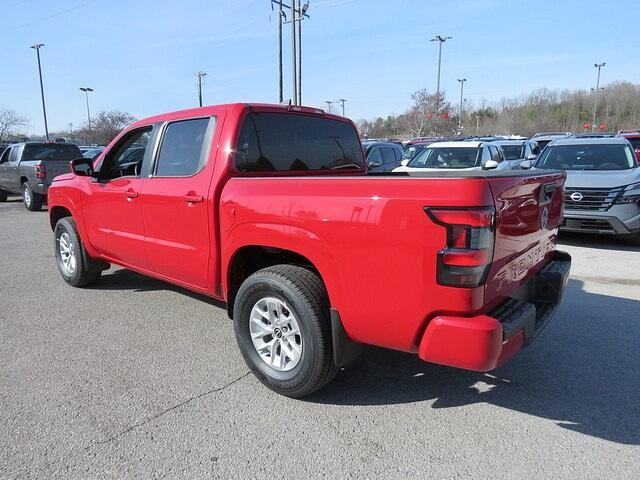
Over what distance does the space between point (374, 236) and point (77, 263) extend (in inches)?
169

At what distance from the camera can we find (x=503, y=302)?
2.77 meters

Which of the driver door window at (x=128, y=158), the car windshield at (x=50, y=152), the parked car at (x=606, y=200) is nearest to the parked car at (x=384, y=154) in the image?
the parked car at (x=606, y=200)

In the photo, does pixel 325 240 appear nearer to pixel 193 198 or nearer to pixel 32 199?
pixel 193 198

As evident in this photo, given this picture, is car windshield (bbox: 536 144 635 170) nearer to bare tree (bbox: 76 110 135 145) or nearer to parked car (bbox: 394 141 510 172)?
parked car (bbox: 394 141 510 172)

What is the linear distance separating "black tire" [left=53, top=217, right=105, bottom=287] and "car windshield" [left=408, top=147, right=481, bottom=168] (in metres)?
8.05

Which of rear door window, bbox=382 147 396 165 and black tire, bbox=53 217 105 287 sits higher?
rear door window, bbox=382 147 396 165

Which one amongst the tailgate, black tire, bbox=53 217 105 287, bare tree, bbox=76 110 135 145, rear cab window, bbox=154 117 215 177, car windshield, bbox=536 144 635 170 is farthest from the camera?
bare tree, bbox=76 110 135 145

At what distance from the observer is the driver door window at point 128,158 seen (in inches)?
183

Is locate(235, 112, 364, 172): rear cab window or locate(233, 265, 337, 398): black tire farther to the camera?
locate(235, 112, 364, 172): rear cab window

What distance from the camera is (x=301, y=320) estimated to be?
297 centimetres

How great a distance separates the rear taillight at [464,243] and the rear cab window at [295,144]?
1.76 meters

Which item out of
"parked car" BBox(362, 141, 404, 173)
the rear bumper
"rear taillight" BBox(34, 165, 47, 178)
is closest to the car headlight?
"parked car" BBox(362, 141, 404, 173)

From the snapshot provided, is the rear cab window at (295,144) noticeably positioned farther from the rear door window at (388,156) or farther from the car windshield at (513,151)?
the car windshield at (513,151)

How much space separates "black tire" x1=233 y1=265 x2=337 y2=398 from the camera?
2.92 metres
